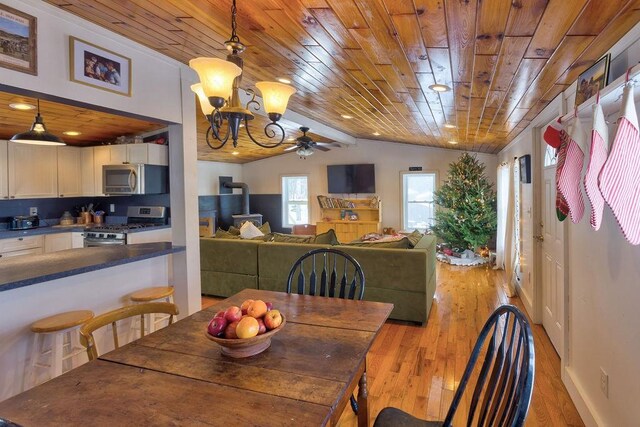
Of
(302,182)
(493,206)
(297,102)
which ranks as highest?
(297,102)

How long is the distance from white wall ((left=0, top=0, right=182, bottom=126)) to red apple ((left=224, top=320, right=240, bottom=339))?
1.66 metres

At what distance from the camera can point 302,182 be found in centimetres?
916

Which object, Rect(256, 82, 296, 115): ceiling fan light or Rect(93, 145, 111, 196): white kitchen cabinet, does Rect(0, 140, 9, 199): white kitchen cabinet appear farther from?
Rect(256, 82, 296, 115): ceiling fan light

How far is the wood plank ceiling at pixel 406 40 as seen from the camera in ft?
4.66

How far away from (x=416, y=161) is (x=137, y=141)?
553 cm

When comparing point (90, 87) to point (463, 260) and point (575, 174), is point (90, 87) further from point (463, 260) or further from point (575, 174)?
point (463, 260)

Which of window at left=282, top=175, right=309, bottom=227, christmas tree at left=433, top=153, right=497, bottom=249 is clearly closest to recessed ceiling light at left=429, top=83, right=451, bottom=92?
christmas tree at left=433, top=153, right=497, bottom=249

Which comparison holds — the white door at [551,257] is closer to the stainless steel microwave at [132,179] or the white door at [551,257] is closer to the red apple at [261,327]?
the red apple at [261,327]

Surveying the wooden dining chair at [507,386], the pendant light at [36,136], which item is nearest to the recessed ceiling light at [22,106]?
the pendant light at [36,136]

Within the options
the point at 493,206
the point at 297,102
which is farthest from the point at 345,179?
the point at 297,102

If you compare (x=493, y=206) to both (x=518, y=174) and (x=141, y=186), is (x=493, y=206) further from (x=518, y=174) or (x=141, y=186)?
(x=141, y=186)

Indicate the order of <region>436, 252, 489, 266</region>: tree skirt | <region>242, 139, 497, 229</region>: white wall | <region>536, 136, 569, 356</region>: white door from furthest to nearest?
<region>242, 139, 497, 229</region>: white wall → <region>436, 252, 489, 266</region>: tree skirt → <region>536, 136, 569, 356</region>: white door

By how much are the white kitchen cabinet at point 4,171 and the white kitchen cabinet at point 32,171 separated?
0.11 feet

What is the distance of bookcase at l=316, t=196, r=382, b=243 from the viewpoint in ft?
26.6
